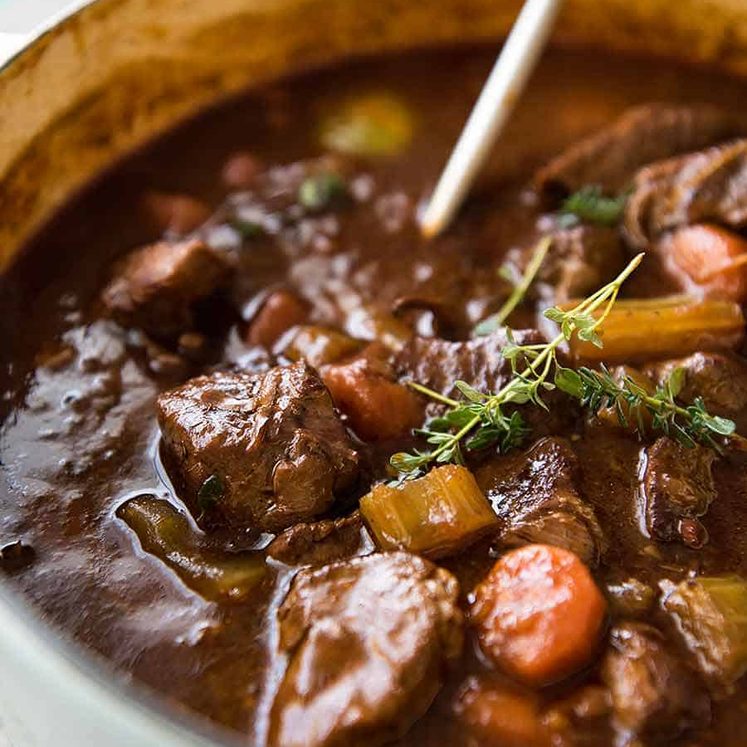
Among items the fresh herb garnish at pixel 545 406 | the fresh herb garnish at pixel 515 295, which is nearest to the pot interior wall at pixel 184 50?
the fresh herb garnish at pixel 515 295

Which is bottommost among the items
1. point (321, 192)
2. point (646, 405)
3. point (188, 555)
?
point (646, 405)

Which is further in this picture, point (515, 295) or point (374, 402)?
point (515, 295)

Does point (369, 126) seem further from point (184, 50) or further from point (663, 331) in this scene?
point (663, 331)

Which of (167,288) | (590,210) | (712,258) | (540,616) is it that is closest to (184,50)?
(167,288)

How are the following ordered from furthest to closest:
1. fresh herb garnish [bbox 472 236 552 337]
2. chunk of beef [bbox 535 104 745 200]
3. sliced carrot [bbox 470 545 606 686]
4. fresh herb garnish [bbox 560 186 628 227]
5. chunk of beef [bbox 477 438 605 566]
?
1. chunk of beef [bbox 535 104 745 200]
2. fresh herb garnish [bbox 560 186 628 227]
3. fresh herb garnish [bbox 472 236 552 337]
4. chunk of beef [bbox 477 438 605 566]
5. sliced carrot [bbox 470 545 606 686]

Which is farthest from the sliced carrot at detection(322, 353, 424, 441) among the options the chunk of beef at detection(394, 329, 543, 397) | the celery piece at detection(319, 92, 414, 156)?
the celery piece at detection(319, 92, 414, 156)

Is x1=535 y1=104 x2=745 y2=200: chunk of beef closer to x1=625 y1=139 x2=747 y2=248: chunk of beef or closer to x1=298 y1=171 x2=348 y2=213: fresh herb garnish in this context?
x1=625 y1=139 x2=747 y2=248: chunk of beef
